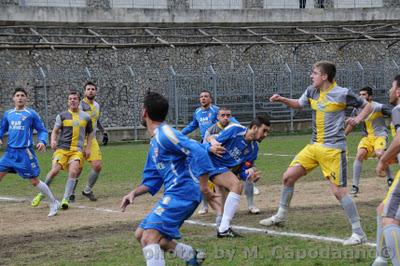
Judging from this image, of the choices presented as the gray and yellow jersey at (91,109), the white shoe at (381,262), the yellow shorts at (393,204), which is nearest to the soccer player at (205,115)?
the gray and yellow jersey at (91,109)

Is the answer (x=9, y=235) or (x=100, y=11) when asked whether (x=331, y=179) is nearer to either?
(x=9, y=235)

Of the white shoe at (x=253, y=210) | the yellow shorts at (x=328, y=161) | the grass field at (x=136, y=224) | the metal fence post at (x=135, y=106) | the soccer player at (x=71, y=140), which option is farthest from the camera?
the metal fence post at (x=135, y=106)

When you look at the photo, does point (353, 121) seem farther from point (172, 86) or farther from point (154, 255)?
point (172, 86)

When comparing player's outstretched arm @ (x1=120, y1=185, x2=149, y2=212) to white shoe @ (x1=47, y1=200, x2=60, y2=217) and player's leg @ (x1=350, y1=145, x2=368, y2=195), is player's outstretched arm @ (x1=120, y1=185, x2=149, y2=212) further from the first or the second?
player's leg @ (x1=350, y1=145, x2=368, y2=195)

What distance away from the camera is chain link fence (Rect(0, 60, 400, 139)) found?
104ft

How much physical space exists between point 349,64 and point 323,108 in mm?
29200

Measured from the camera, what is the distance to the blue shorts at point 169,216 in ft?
23.1

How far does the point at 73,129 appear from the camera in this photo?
1366 cm

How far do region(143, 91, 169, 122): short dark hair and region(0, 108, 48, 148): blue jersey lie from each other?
18.9ft

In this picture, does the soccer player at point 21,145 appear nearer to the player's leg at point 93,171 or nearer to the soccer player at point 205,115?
the player's leg at point 93,171

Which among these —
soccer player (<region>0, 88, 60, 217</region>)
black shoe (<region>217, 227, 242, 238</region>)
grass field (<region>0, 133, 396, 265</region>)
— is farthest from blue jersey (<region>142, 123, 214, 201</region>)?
soccer player (<region>0, 88, 60, 217</region>)

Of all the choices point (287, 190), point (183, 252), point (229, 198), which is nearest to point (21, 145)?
point (229, 198)

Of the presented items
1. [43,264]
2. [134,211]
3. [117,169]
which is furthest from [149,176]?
[117,169]

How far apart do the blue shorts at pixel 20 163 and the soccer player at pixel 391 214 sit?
686cm
